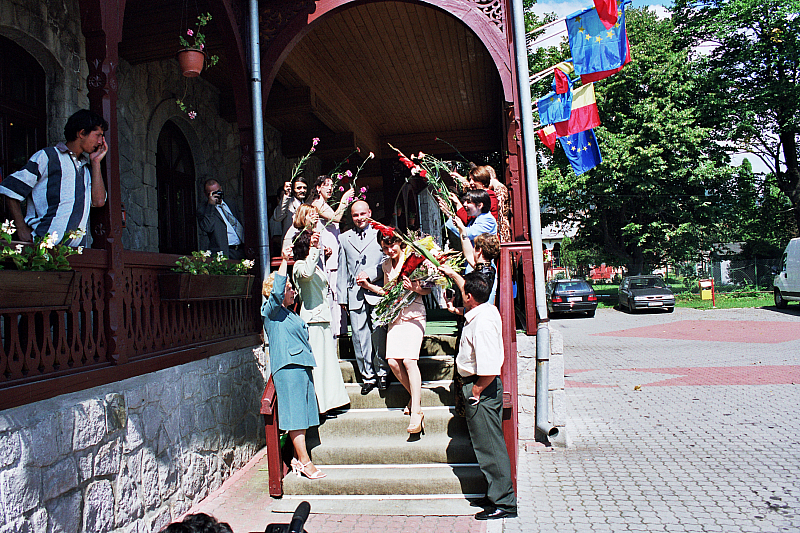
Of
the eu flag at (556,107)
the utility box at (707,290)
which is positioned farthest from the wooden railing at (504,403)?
the utility box at (707,290)

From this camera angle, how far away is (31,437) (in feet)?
11.0

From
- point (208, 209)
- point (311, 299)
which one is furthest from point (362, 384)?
point (208, 209)

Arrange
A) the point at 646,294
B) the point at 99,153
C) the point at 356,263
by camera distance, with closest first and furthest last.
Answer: the point at 99,153 < the point at 356,263 < the point at 646,294

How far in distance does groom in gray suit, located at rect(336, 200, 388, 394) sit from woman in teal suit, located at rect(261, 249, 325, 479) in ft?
2.60

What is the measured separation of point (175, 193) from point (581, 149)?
18.3 feet

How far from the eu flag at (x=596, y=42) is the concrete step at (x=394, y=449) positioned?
4.86 m

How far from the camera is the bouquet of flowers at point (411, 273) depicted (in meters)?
5.45

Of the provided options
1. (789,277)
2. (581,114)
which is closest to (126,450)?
(581,114)

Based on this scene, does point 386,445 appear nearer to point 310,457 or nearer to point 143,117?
point 310,457

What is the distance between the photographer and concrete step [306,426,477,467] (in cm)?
527

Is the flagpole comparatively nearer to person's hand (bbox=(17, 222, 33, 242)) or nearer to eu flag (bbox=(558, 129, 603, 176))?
eu flag (bbox=(558, 129, 603, 176))

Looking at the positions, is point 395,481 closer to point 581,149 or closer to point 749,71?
point 581,149

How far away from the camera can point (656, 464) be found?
600 cm

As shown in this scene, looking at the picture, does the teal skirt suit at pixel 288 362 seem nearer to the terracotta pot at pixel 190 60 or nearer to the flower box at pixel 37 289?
the flower box at pixel 37 289
